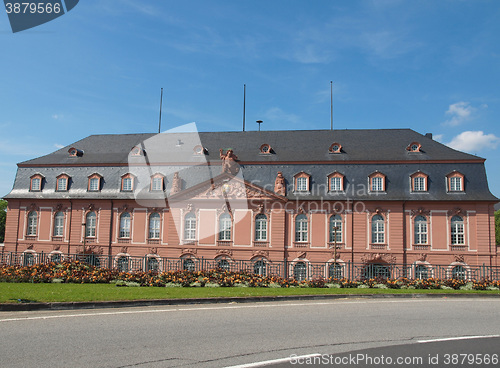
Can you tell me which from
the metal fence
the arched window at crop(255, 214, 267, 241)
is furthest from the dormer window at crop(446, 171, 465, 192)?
the arched window at crop(255, 214, 267, 241)

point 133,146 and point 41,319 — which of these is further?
point 133,146

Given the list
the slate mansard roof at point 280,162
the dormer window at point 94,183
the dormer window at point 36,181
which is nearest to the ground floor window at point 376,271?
the slate mansard roof at point 280,162

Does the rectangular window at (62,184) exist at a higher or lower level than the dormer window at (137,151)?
lower

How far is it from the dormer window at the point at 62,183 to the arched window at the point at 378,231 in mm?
27929

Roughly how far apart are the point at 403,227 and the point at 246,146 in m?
15.7

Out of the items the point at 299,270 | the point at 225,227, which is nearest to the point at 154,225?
the point at 225,227

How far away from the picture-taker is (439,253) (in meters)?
35.5

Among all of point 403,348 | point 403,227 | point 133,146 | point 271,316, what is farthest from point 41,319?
point 133,146

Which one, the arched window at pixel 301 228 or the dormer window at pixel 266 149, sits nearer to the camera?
the arched window at pixel 301 228

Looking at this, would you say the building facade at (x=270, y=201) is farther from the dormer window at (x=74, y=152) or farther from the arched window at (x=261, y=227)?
the dormer window at (x=74, y=152)

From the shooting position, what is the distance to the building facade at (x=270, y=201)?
36.0 metres

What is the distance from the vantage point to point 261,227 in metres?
37.8

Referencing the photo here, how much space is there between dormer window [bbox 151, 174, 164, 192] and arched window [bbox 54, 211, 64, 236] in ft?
29.9

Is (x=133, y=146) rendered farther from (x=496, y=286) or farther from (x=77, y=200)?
(x=496, y=286)
